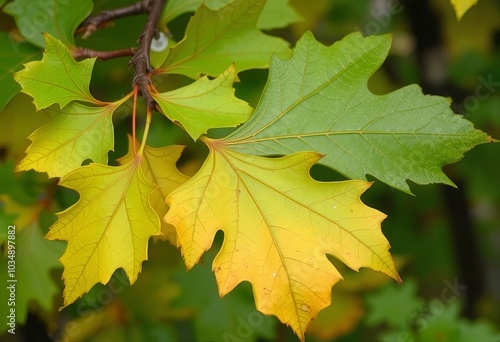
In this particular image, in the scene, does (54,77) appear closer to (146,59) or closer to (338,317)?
(146,59)

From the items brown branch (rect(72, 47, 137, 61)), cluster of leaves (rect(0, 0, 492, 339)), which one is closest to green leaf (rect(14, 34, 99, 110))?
cluster of leaves (rect(0, 0, 492, 339))

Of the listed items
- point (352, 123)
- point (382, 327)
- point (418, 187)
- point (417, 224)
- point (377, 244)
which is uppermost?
point (352, 123)

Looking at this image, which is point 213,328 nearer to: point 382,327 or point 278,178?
point 278,178

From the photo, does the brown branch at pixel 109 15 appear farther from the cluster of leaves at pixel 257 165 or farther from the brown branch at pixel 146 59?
the cluster of leaves at pixel 257 165

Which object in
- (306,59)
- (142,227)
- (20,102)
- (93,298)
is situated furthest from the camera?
(93,298)

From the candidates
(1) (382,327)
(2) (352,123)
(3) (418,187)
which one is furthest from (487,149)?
(2) (352,123)

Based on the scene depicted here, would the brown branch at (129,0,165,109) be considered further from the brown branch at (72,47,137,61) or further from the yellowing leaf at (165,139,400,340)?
the yellowing leaf at (165,139,400,340)

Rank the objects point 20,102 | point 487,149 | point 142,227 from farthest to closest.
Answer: point 487,149 < point 20,102 < point 142,227

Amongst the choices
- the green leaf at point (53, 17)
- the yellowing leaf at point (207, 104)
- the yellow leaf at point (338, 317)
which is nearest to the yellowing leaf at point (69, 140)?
the yellowing leaf at point (207, 104)
